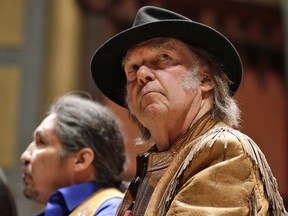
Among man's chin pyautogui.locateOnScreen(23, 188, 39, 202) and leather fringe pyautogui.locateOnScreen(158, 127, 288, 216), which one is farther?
man's chin pyautogui.locateOnScreen(23, 188, 39, 202)

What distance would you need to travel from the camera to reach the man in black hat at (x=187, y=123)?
4.46 feet

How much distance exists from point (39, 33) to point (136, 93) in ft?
11.3

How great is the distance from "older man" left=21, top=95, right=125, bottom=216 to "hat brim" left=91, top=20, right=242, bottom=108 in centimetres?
48

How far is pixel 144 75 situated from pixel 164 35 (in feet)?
0.43

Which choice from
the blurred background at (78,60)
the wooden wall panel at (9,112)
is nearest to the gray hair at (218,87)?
the blurred background at (78,60)

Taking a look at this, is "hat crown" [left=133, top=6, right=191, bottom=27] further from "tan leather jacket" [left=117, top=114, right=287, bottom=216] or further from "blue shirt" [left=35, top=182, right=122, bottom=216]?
"blue shirt" [left=35, top=182, right=122, bottom=216]

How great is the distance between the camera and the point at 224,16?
5.14 metres

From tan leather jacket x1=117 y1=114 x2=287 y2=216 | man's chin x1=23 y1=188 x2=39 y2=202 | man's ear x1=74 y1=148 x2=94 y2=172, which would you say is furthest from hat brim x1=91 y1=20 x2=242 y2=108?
man's chin x1=23 y1=188 x2=39 y2=202

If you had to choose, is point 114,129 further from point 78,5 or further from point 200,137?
point 78,5

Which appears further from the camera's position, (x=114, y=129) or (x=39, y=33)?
(x=39, y=33)

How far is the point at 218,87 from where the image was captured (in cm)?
168

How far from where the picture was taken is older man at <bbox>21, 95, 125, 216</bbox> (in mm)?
2354

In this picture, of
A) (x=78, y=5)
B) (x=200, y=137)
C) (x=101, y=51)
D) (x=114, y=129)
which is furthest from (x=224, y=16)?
(x=200, y=137)

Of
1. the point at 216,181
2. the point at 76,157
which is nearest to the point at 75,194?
the point at 76,157
